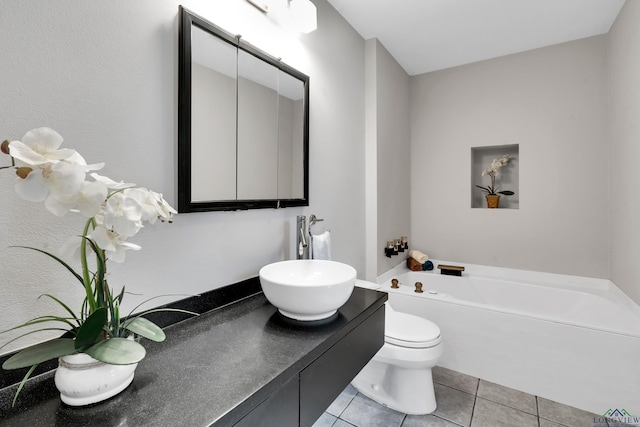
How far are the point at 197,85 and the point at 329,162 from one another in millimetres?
1012

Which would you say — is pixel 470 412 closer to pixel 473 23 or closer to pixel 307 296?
pixel 307 296

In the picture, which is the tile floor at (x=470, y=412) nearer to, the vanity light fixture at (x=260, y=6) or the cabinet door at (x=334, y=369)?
the cabinet door at (x=334, y=369)

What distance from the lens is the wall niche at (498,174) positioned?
2.94 m

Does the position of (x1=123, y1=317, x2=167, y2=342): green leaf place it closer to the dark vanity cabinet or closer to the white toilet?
the dark vanity cabinet

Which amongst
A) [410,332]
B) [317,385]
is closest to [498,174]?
[410,332]

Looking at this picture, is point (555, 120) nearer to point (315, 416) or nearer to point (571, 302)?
point (571, 302)

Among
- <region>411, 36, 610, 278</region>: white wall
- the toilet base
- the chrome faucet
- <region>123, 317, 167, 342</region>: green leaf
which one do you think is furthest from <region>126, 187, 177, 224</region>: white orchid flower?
<region>411, 36, 610, 278</region>: white wall

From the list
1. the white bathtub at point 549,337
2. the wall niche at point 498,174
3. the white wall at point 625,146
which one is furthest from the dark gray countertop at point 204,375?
the wall niche at point 498,174

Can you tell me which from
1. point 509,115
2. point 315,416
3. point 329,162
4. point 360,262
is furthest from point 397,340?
point 509,115

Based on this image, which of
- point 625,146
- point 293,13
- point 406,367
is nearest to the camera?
point 293,13

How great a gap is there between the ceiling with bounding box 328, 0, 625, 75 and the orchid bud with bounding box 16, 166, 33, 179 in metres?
2.05

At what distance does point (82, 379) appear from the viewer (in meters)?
0.63

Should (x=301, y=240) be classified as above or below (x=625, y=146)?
below

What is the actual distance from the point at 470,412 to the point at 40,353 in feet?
6.67
